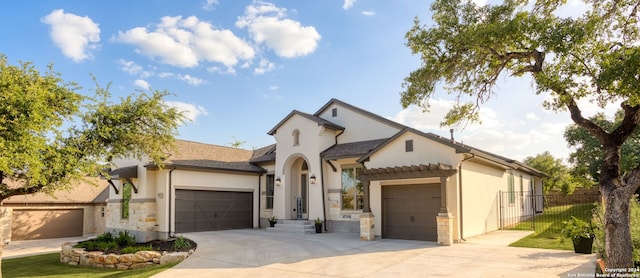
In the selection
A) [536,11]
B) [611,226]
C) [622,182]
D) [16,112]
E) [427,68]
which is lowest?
[611,226]

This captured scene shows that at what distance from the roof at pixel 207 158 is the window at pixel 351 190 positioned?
5341 mm

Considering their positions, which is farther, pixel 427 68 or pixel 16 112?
pixel 427 68

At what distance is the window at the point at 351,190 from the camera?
1741 centimetres

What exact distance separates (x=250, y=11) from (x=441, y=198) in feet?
28.3

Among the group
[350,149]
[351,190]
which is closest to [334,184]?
[351,190]

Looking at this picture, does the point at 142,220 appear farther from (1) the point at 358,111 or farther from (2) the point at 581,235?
(2) the point at 581,235

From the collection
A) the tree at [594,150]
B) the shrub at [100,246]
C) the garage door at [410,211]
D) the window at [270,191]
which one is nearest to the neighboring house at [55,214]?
the shrub at [100,246]

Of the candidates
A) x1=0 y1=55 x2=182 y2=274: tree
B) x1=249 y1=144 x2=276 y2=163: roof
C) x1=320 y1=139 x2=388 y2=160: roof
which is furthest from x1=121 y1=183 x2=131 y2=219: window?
x1=320 y1=139 x2=388 y2=160: roof

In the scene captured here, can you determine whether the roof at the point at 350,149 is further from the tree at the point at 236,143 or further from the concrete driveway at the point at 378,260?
the tree at the point at 236,143

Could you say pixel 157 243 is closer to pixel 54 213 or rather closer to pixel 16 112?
pixel 16 112

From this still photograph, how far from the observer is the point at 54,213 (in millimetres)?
24062

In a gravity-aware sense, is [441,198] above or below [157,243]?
above

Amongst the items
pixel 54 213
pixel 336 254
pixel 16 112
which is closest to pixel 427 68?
pixel 336 254

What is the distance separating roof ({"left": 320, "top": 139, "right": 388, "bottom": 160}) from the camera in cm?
1693
